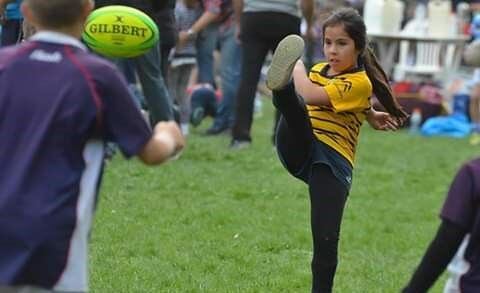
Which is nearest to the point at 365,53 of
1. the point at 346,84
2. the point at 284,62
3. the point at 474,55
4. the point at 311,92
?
the point at 346,84

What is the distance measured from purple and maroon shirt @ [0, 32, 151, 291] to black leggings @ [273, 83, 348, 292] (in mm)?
1709

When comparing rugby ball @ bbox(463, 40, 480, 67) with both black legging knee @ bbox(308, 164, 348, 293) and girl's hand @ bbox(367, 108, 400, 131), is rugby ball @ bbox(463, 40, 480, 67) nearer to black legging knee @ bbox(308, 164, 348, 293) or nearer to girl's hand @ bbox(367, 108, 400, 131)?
black legging knee @ bbox(308, 164, 348, 293)

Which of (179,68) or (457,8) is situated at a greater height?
(179,68)

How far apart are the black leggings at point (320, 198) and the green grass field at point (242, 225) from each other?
77 cm

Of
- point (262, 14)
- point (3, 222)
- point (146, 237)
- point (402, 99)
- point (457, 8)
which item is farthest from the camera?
point (457, 8)

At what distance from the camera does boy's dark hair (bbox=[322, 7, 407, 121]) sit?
501cm

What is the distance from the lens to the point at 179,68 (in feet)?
35.8

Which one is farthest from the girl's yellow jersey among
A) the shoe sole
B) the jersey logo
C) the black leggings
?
the shoe sole

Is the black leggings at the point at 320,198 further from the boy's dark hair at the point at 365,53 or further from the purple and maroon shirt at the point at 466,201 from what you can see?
the purple and maroon shirt at the point at 466,201

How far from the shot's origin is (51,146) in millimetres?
3242

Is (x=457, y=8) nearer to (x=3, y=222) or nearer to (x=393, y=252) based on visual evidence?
(x=393, y=252)

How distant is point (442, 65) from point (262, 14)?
311 inches

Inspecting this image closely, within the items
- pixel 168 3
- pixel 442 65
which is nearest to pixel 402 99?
pixel 442 65

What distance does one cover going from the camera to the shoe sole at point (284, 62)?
183 inches
